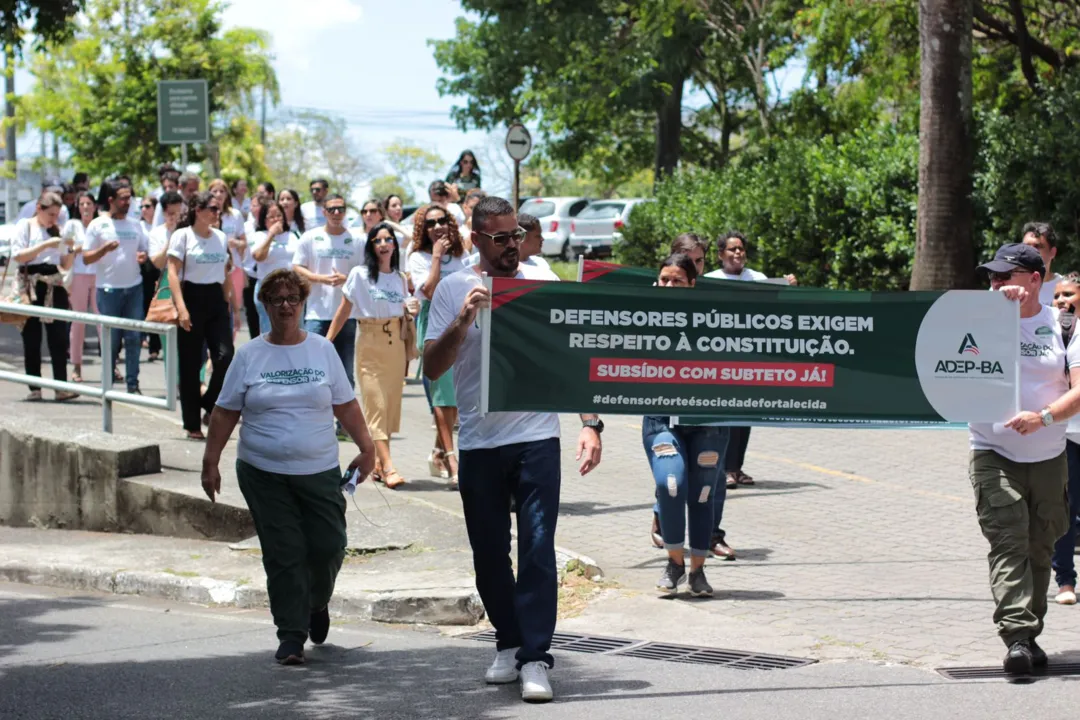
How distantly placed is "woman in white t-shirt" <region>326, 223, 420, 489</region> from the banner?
15.7 feet

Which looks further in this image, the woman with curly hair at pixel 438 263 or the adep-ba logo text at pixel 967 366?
the woman with curly hair at pixel 438 263

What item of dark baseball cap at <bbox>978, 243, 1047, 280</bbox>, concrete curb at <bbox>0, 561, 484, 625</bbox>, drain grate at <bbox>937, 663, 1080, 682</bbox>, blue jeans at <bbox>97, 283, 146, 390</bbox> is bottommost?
concrete curb at <bbox>0, 561, 484, 625</bbox>

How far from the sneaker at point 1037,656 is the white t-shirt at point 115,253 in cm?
1026

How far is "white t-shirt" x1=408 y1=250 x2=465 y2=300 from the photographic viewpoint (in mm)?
11078

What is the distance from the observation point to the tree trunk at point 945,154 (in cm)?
1761

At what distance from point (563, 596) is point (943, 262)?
1088 centimetres

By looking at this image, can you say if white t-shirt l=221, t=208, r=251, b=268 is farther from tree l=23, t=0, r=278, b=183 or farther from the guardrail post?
tree l=23, t=0, r=278, b=183

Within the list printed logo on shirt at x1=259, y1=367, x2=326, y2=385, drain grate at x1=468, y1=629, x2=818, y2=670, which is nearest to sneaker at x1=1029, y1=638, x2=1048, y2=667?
drain grate at x1=468, y1=629, x2=818, y2=670

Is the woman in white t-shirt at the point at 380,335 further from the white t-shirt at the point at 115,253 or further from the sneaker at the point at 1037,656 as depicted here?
the sneaker at the point at 1037,656

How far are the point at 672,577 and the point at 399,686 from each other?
2.19 meters

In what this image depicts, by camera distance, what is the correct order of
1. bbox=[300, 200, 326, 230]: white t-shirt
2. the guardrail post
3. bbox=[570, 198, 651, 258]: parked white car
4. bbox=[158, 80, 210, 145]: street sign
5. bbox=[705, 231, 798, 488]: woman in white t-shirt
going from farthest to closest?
1. bbox=[570, 198, 651, 258]: parked white car
2. bbox=[158, 80, 210, 145]: street sign
3. bbox=[300, 200, 326, 230]: white t-shirt
4. the guardrail post
5. bbox=[705, 231, 798, 488]: woman in white t-shirt

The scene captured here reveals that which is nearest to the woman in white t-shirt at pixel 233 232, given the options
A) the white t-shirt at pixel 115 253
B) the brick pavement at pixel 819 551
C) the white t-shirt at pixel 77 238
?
the white t-shirt at pixel 115 253

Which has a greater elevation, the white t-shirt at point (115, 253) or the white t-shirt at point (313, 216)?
the white t-shirt at point (313, 216)

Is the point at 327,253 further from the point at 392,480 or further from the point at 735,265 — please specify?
the point at 735,265
